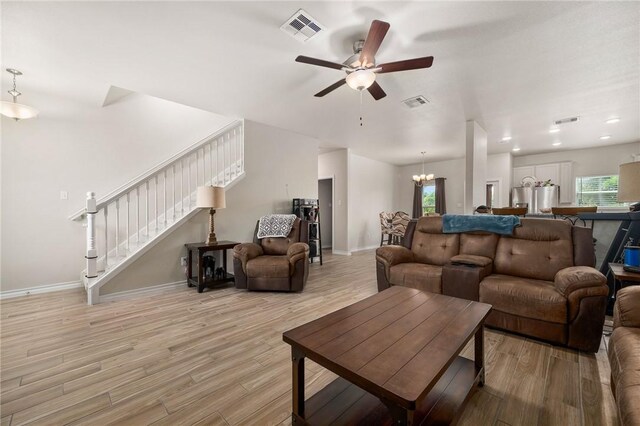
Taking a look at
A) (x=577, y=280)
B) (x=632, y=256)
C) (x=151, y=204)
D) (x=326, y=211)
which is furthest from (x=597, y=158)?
(x=151, y=204)

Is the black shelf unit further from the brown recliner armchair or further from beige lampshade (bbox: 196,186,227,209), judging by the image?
beige lampshade (bbox: 196,186,227,209)

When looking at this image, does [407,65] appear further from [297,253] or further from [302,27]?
[297,253]

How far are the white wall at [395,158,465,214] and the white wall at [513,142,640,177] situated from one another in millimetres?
2119

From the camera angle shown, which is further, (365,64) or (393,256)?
(393,256)

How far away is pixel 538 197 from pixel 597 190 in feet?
4.37

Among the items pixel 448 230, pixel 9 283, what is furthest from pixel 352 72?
pixel 9 283

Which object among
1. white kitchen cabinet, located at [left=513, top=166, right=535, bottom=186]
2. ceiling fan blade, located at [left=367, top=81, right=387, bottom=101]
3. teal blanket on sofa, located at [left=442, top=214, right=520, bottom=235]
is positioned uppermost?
ceiling fan blade, located at [left=367, top=81, right=387, bottom=101]

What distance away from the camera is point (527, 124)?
474cm

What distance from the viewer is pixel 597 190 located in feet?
21.1

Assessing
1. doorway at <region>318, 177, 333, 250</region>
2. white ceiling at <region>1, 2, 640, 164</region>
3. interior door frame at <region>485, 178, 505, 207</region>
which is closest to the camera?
white ceiling at <region>1, 2, 640, 164</region>

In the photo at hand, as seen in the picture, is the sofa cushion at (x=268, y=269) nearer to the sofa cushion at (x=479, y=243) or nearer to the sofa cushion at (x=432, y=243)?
the sofa cushion at (x=432, y=243)

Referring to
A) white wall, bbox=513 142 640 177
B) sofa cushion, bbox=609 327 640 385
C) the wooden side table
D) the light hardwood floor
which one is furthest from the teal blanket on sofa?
white wall, bbox=513 142 640 177

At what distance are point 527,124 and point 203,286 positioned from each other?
6.24 meters

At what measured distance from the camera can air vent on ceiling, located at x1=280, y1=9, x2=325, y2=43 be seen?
6.84 feet
